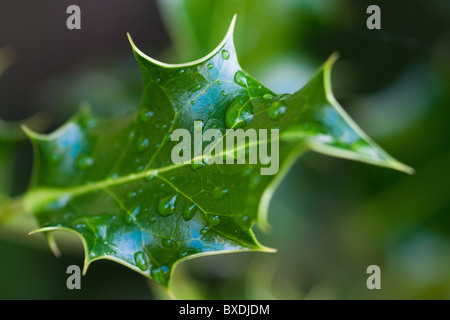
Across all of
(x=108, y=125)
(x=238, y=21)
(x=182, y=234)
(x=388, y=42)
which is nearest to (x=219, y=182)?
(x=182, y=234)

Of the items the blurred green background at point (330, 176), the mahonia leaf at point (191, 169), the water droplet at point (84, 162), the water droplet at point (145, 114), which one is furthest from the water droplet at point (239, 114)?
the blurred green background at point (330, 176)

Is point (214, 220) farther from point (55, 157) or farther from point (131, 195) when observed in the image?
point (55, 157)

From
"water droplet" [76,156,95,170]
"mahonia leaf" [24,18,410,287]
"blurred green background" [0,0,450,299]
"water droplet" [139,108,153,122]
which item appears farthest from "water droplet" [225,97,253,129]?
"blurred green background" [0,0,450,299]

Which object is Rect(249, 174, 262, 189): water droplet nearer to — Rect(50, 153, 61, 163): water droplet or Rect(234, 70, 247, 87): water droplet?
Rect(234, 70, 247, 87): water droplet

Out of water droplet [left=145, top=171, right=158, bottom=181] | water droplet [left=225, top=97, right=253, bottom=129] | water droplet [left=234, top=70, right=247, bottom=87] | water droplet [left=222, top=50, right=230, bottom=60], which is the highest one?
water droplet [left=222, top=50, right=230, bottom=60]

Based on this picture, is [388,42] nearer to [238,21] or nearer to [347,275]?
[238,21]

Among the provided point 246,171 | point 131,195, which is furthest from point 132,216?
point 246,171

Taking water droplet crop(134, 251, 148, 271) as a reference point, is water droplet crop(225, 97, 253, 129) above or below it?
above
